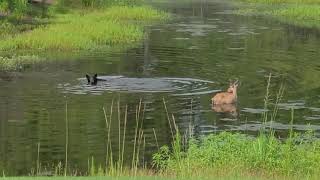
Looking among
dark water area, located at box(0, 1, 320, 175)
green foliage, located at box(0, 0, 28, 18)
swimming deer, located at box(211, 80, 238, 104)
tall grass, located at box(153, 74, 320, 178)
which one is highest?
green foliage, located at box(0, 0, 28, 18)

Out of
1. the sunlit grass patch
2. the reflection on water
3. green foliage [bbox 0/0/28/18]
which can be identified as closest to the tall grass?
the reflection on water

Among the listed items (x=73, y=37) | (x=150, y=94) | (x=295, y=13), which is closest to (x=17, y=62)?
(x=73, y=37)

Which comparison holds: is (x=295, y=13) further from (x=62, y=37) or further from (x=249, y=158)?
(x=249, y=158)

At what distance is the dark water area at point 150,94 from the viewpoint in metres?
22.0

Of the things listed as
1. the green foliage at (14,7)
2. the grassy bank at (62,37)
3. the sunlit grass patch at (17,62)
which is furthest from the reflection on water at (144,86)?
the green foliage at (14,7)

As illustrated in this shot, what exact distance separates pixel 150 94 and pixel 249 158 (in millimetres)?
13246

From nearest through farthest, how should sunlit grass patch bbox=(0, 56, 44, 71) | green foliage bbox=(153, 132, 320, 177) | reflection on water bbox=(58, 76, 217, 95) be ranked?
green foliage bbox=(153, 132, 320, 177) → reflection on water bbox=(58, 76, 217, 95) → sunlit grass patch bbox=(0, 56, 44, 71)

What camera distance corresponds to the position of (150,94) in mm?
30172

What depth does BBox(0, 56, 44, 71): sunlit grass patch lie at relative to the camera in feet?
122

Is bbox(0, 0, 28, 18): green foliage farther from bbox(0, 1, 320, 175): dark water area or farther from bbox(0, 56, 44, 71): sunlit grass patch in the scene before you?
bbox(0, 56, 44, 71): sunlit grass patch

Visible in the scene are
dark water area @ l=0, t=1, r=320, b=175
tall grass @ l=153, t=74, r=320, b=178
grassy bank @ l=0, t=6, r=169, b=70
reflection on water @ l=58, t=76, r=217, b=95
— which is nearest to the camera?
tall grass @ l=153, t=74, r=320, b=178

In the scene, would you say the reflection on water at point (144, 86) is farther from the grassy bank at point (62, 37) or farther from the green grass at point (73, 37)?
the green grass at point (73, 37)

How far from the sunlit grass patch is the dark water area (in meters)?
0.95

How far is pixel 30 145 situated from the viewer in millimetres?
21344
